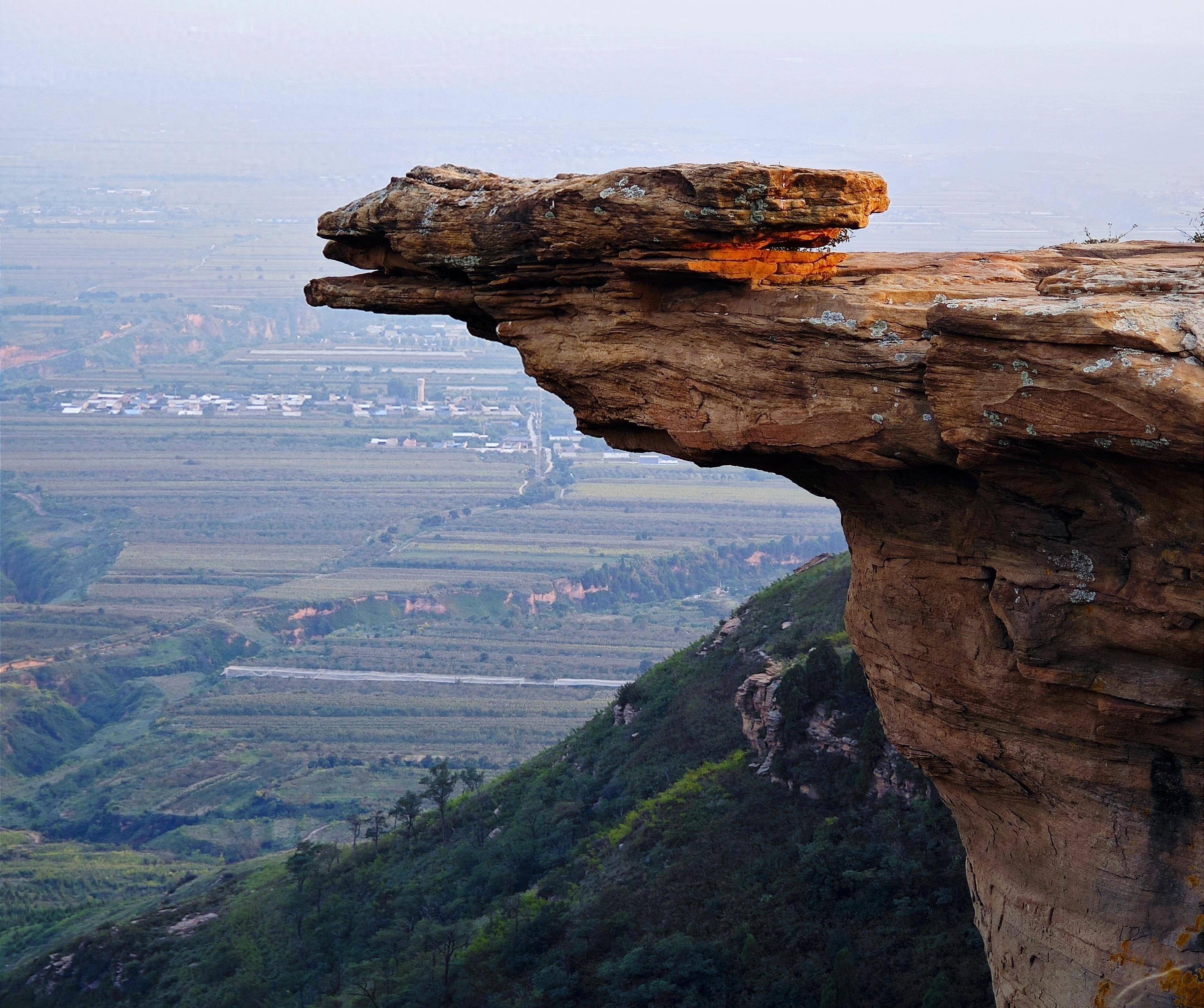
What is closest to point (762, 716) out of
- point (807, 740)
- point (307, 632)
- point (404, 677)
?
point (807, 740)

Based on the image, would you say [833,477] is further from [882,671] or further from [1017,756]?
[1017,756]

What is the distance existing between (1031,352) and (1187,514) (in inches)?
89.4

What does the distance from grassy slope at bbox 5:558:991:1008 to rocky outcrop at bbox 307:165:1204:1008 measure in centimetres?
914

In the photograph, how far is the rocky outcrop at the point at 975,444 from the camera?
43.0 feet

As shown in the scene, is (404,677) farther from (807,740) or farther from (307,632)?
(807,740)

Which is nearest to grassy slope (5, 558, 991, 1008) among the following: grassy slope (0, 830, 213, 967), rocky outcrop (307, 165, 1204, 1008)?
grassy slope (0, 830, 213, 967)

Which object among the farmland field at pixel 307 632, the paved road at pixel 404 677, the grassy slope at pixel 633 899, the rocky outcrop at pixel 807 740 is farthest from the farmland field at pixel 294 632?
the rocky outcrop at pixel 807 740

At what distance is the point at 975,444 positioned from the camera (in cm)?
1377

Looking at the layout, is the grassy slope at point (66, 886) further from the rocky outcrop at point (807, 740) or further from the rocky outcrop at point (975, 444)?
the rocky outcrop at point (975, 444)

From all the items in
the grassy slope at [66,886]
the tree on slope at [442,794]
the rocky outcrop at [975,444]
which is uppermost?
the rocky outcrop at [975,444]

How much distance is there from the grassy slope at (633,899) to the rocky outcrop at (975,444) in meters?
9.14

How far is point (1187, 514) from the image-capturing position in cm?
1280

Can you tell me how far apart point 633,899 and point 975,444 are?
77.5 ft

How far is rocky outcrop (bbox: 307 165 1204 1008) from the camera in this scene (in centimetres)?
1312
